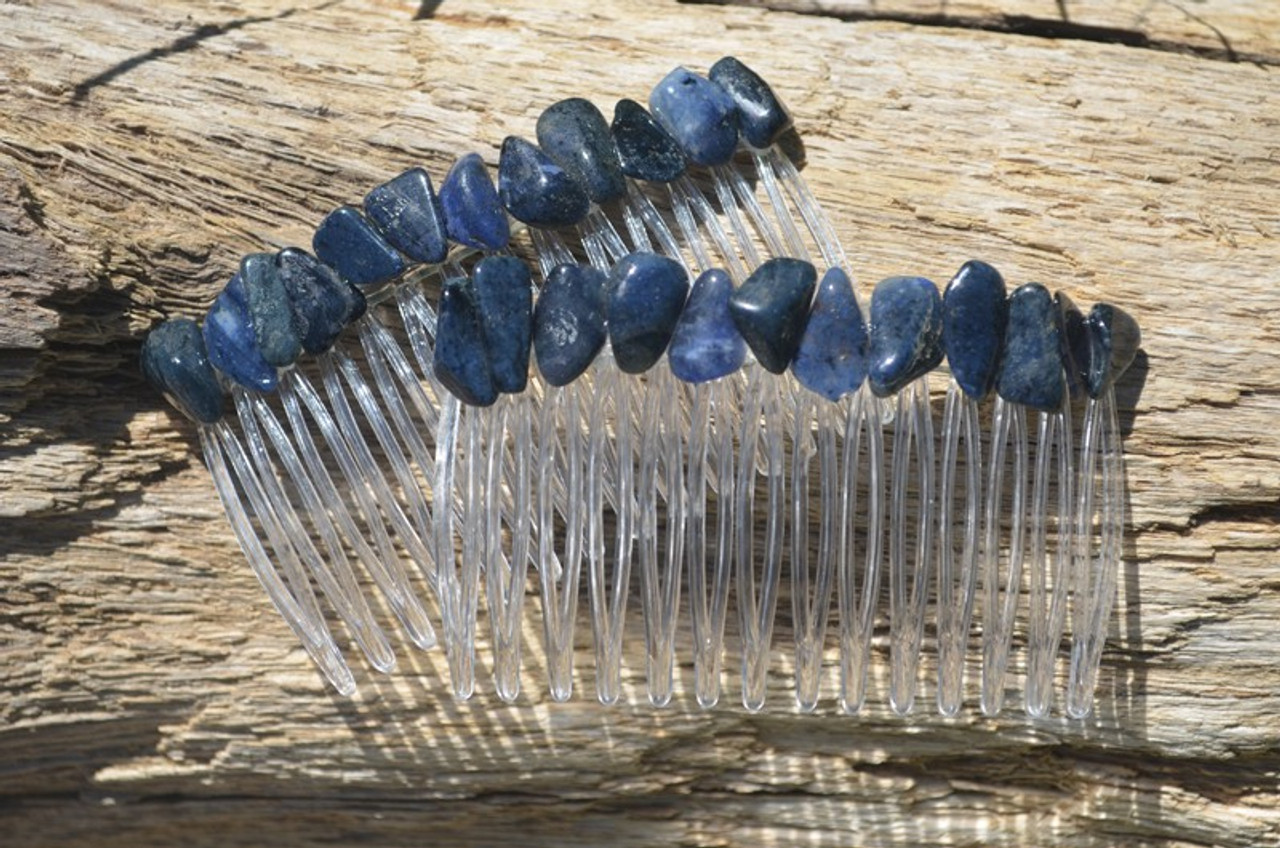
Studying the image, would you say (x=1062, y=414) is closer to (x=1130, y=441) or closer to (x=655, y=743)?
(x=1130, y=441)

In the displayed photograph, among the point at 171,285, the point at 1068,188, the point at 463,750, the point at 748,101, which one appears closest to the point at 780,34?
the point at 748,101

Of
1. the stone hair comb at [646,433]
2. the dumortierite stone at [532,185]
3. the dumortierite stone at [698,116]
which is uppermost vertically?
the dumortierite stone at [698,116]

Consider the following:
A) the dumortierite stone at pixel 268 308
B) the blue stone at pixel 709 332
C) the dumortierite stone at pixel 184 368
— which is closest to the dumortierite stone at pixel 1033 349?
the blue stone at pixel 709 332

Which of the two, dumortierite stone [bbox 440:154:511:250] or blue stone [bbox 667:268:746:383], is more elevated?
dumortierite stone [bbox 440:154:511:250]

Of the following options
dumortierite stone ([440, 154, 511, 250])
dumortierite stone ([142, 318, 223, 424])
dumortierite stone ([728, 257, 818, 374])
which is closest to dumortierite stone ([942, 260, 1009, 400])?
dumortierite stone ([728, 257, 818, 374])

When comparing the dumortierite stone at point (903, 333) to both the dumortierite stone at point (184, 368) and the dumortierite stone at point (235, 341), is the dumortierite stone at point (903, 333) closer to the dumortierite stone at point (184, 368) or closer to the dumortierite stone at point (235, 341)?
the dumortierite stone at point (235, 341)

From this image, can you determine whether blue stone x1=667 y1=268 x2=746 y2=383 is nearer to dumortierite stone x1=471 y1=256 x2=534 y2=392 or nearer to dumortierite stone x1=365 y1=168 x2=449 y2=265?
dumortierite stone x1=471 y1=256 x2=534 y2=392
